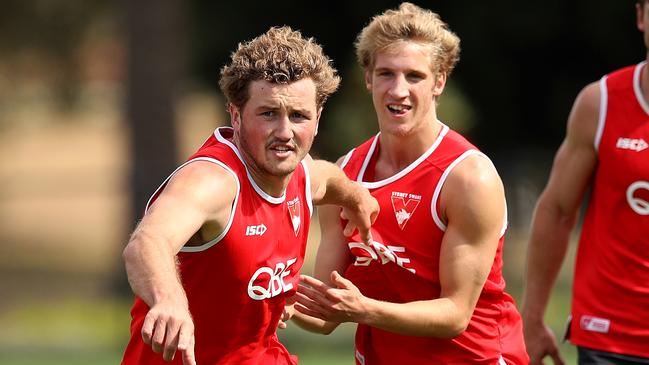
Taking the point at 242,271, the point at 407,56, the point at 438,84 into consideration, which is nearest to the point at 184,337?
the point at 242,271

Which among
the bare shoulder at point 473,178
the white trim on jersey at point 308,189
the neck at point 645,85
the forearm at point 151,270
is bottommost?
the forearm at point 151,270

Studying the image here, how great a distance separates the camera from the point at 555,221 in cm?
616

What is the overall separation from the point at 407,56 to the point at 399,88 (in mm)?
158

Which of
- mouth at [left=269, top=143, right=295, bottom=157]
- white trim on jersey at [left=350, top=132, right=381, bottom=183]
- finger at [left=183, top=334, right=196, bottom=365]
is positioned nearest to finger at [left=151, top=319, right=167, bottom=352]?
finger at [left=183, top=334, right=196, bottom=365]

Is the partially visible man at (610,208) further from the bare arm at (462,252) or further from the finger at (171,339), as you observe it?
the finger at (171,339)

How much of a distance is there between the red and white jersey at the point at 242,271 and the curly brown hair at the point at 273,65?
0.82 feet

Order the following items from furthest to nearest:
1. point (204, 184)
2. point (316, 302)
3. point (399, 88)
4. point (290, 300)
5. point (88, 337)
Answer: point (88, 337)
point (290, 300)
point (399, 88)
point (316, 302)
point (204, 184)

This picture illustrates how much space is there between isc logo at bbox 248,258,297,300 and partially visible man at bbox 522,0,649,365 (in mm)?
1574

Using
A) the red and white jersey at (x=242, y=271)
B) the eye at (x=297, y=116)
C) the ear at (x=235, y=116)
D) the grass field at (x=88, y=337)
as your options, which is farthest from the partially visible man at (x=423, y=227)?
the grass field at (x=88, y=337)

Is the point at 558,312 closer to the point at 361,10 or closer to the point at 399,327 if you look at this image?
the point at 361,10

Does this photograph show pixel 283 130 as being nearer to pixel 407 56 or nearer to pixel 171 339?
pixel 407 56

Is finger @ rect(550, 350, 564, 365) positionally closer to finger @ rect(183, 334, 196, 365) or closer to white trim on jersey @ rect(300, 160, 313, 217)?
white trim on jersey @ rect(300, 160, 313, 217)

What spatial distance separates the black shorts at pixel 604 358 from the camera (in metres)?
5.78

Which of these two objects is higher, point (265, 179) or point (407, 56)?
point (407, 56)
